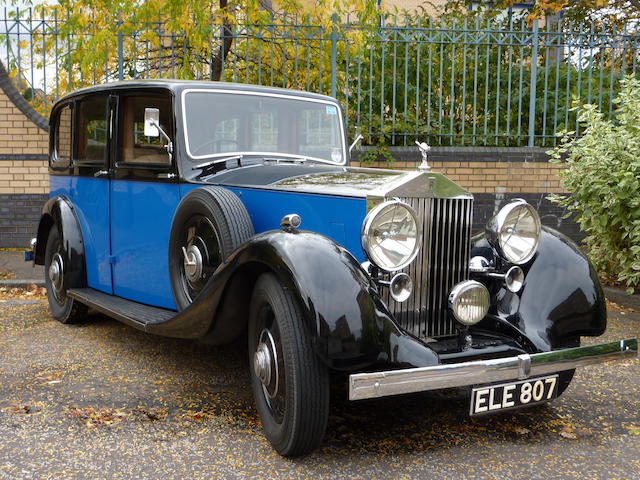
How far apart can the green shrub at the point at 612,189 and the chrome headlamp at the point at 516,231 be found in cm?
286

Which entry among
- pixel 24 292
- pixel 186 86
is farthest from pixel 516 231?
pixel 24 292

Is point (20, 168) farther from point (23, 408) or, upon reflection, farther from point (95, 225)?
point (23, 408)

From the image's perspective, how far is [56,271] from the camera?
5.27 metres

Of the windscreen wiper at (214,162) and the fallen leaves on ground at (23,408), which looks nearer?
the fallen leaves on ground at (23,408)

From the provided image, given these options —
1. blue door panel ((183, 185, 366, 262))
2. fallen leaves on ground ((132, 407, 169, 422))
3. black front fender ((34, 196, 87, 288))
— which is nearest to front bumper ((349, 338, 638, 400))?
blue door panel ((183, 185, 366, 262))

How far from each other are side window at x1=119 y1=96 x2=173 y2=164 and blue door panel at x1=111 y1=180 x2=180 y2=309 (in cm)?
18

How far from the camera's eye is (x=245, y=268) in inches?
123

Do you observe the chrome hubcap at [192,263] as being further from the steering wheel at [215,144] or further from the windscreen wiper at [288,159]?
the windscreen wiper at [288,159]

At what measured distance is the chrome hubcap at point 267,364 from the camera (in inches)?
116

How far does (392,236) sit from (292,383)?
77cm

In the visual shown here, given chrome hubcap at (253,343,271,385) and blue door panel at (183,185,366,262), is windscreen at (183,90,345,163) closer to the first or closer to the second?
blue door panel at (183,185,366,262)

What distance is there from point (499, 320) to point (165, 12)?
20.6 feet

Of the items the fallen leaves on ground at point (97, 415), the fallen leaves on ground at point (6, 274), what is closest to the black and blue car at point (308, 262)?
the fallen leaves on ground at point (97, 415)

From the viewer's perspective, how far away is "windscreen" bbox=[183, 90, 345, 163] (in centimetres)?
413
